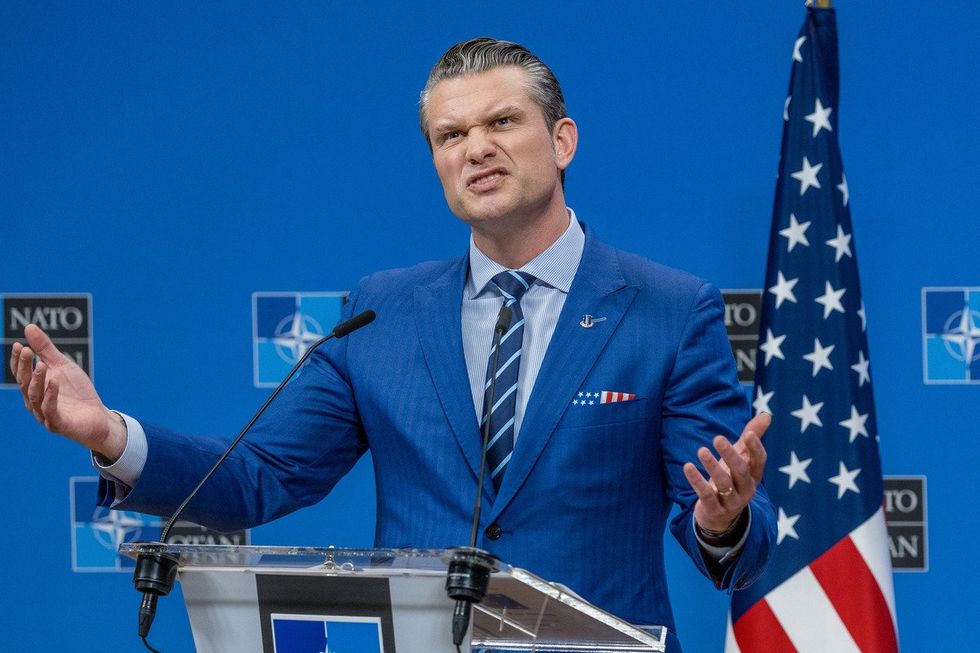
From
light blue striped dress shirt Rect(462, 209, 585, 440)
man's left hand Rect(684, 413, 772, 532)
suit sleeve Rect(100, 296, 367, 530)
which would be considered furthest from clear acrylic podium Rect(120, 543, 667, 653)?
light blue striped dress shirt Rect(462, 209, 585, 440)

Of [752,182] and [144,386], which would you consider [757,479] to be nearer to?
[752,182]

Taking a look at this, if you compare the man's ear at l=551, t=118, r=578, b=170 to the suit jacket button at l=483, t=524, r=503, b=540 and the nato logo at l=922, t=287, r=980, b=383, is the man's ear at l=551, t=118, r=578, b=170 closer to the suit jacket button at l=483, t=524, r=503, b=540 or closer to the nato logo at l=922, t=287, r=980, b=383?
the suit jacket button at l=483, t=524, r=503, b=540

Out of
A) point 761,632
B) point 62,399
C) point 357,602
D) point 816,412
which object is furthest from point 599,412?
point 761,632

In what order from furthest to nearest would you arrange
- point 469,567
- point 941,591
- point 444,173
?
1. point 941,591
2. point 444,173
3. point 469,567

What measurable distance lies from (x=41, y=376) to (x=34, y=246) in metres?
2.15

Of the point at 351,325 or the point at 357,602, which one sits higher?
the point at 351,325

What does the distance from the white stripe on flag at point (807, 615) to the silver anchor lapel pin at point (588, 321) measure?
1.34 m

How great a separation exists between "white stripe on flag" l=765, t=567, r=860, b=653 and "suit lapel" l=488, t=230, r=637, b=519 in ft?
4.32

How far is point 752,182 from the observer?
3.30m

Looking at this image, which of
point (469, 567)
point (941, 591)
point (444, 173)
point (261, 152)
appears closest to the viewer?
point (469, 567)

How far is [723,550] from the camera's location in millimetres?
1653

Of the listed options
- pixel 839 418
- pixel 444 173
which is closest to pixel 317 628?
pixel 444 173

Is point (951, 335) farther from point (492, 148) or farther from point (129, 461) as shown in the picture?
point (129, 461)

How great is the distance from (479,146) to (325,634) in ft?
3.01
